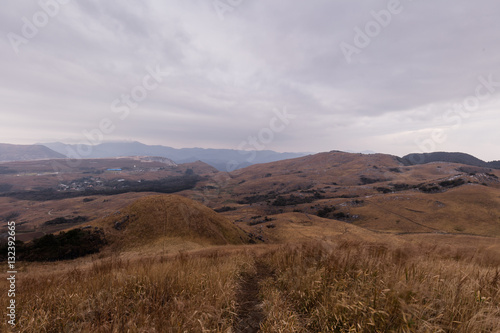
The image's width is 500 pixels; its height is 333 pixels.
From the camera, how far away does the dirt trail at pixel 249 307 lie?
340cm

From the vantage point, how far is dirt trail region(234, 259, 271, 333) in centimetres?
340

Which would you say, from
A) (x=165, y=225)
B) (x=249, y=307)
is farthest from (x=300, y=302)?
(x=165, y=225)

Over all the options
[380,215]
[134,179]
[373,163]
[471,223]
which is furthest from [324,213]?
[134,179]

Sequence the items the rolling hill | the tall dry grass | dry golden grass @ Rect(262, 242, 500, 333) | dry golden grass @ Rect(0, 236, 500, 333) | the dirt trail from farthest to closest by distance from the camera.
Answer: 1. the rolling hill
2. the dirt trail
3. the tall dry grass
4. dry golden grass @ Rect(0, 236, 500, 333)
5. dry golden grass @ Rect(262, 242, 500, 333)

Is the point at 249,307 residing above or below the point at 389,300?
below

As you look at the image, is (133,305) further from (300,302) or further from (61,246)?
(61,246)

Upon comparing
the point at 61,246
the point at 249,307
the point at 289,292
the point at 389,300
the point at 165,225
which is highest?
the point at 389,300

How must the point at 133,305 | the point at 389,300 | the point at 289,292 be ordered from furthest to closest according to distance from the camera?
the point at 289,292 < the point at 133,305 < the point at 389,300

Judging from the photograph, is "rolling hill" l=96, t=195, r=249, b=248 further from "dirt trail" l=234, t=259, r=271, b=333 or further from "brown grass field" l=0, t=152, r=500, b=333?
"dirt trail" l=234, t=259, r=271, b=333

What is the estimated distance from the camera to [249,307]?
4195mm

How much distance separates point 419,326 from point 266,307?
2.39m

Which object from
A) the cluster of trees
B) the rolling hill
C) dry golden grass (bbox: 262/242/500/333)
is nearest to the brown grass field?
dry golden grass (bbox: 262/242/500/333)

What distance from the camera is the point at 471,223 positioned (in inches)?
1569

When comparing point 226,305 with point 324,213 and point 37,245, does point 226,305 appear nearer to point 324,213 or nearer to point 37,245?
point 37,245
